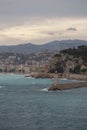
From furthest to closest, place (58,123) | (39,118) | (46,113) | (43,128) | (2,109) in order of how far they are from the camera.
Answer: (2,109) < (46,113) < (39,118) < (58,123) < (43,128)

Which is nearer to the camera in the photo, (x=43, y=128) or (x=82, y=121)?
(x=43, y=128)

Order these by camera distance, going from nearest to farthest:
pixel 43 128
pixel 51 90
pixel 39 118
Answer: pixel 43 128 → pixel 39 118 → pixel 51 90

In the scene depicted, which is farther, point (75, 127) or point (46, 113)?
point (46, 113)

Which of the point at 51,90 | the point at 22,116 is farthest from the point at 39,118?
the point at 51,90

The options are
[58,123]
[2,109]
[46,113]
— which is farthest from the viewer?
[2,109]

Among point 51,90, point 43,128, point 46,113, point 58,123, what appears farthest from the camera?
point 51,90

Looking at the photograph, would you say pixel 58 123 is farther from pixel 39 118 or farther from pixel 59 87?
pixel 59 87

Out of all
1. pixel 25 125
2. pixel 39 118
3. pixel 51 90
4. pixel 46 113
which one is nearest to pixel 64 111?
pixel 46 113

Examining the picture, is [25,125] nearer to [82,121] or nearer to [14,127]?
[14,127]
